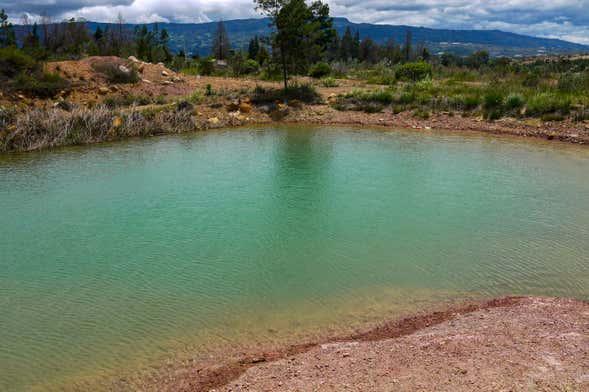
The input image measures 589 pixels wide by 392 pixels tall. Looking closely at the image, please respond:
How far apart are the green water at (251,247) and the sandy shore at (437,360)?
665 millimetres

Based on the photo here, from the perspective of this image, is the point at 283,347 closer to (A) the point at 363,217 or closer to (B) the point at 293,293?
(B) the point at 293,293

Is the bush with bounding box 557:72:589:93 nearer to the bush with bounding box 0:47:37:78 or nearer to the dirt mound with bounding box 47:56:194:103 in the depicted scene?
the dirt mound with bounding box 47:56:194:103

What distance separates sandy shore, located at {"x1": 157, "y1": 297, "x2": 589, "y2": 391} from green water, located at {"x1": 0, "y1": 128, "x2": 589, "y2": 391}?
665 mm

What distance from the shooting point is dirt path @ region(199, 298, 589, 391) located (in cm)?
425

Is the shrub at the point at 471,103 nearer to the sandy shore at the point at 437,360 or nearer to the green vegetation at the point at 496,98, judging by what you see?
the green vegetation at the point at 496,98

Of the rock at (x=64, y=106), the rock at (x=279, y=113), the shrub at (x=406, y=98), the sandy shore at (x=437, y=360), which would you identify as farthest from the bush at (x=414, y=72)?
the sandy shore at (x=437, y=360)

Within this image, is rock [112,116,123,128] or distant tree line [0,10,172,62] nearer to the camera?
rock [112,116,123,128]

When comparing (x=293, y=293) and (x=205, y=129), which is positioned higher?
(x=205, y=129)

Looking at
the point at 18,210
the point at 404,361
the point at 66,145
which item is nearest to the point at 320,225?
the point at 404,361

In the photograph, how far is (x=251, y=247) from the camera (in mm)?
8531

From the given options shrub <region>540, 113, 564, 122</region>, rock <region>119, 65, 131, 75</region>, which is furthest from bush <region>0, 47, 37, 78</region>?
shrub <region>540, 113, 564, 122</region>

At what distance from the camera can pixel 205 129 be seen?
21094 millimetres

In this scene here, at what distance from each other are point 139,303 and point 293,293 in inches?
84.4

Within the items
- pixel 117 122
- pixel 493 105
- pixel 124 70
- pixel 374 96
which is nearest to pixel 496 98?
pixel 493 105
